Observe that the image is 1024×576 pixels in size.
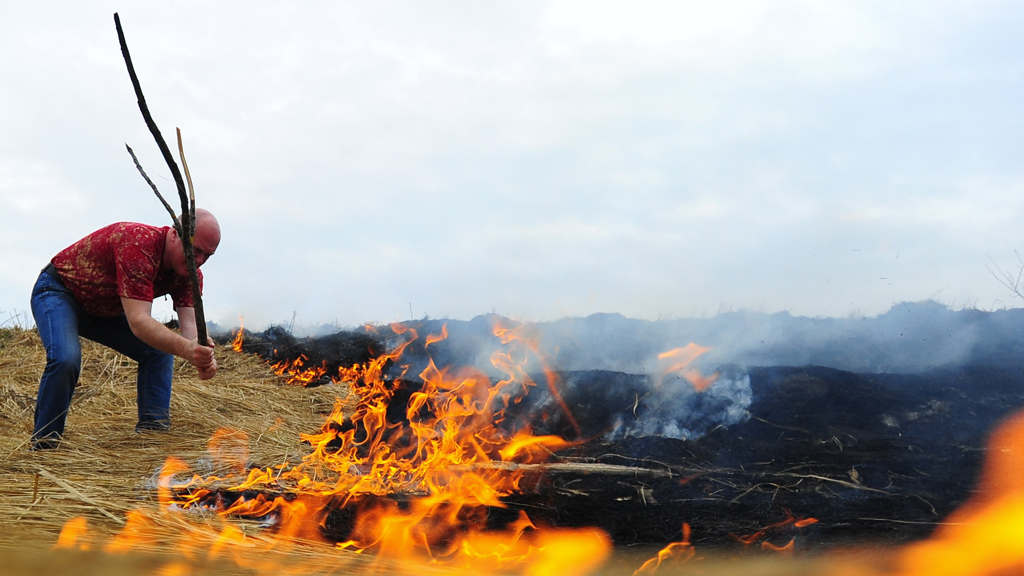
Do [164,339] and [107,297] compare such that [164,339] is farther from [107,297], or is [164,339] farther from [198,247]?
[107,297]

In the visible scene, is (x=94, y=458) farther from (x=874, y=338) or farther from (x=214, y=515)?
(x=874, y=338)

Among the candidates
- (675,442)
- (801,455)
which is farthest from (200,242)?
(801,455)

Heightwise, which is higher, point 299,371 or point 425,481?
point 299,371

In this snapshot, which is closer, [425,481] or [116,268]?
[425,481]

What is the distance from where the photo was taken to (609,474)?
3160mm

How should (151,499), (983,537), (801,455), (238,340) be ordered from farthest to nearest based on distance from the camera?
(238,340)
(801,455)
(151,499)
(983,537)

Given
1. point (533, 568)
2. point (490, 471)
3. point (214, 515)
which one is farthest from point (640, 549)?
point (214, 515)

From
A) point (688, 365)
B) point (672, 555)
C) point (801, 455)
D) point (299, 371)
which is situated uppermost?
point (688, 365)

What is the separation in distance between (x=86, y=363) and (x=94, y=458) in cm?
388

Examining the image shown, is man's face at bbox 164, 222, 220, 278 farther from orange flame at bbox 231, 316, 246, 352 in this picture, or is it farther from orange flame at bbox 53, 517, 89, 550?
orange flame at bbox 231, 316, 246, 352

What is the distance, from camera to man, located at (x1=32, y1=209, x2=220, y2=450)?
3641 millimetres

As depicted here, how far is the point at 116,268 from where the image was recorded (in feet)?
12.9

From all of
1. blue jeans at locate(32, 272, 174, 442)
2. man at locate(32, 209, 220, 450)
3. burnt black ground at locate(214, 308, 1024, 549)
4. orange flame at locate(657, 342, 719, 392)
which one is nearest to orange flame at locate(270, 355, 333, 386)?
blue jeans at locate(32, 272, 174, 442)

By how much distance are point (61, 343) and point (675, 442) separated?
360 cm
